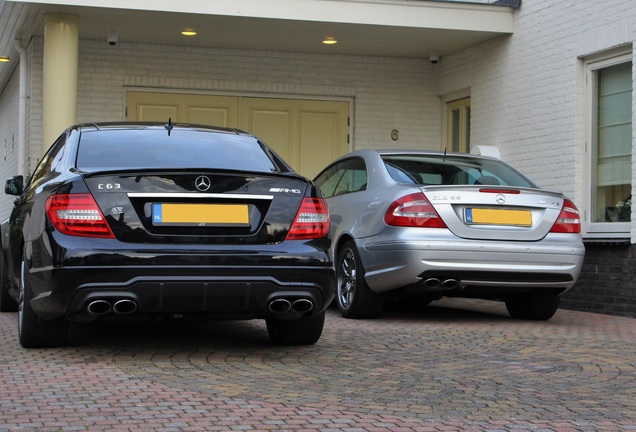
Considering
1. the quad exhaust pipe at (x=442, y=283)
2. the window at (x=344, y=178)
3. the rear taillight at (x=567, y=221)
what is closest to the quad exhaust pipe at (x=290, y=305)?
the quad exhaust pipe at (x=442, y=283)

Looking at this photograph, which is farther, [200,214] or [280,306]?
[280,306]

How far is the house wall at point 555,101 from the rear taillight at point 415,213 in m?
2.89

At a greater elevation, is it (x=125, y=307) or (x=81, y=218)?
(x=81, y=218)

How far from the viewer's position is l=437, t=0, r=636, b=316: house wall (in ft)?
34.0

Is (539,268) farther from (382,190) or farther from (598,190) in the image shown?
(598,190)

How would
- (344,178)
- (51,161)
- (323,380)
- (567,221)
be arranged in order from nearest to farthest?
(323,380), (51,161), (567,221), (344,178)

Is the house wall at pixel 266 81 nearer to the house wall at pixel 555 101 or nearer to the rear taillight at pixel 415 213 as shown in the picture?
the house wall at pixel 555 101

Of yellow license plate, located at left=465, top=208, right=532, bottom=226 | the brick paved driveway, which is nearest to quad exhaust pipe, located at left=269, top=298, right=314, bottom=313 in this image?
the brick paved driveway

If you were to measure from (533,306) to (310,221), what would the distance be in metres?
3.68

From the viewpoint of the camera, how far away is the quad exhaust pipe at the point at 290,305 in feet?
19.6

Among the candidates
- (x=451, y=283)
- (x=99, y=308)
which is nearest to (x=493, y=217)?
(x=451, y=283)

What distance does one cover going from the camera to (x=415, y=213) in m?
8.09

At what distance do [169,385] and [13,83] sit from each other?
13.2 meters

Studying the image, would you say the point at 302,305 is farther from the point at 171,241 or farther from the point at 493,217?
the point at 493,217
